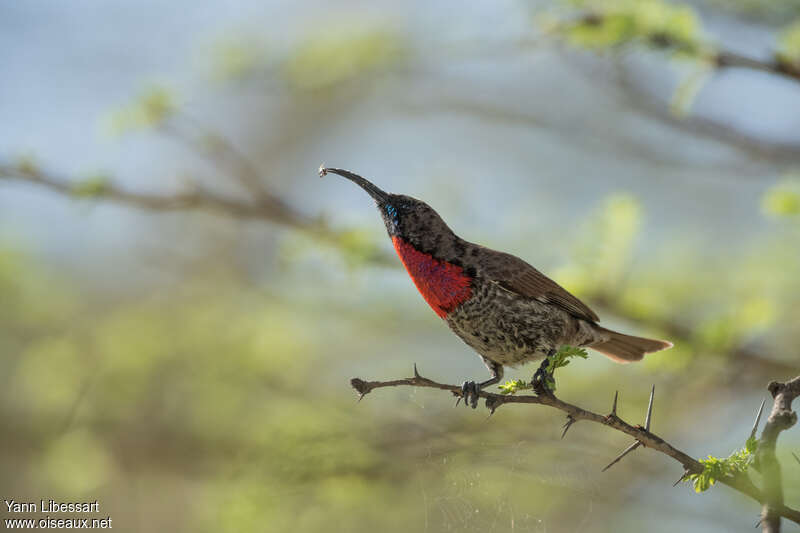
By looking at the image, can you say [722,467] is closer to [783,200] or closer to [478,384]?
[478,384]

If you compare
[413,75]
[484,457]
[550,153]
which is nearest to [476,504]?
[484,457]

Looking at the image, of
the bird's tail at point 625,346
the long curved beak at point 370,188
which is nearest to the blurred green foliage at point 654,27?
the bird's tail at point 625,346

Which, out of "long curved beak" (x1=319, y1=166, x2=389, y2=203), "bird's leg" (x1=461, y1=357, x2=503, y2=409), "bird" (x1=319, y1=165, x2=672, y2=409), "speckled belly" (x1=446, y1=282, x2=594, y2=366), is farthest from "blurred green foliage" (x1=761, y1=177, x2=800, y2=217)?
"long curved beak" (x1=319, y1=166, x2=389, y2=203)

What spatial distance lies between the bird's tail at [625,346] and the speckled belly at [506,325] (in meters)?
0.51

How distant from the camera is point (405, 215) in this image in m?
3.13

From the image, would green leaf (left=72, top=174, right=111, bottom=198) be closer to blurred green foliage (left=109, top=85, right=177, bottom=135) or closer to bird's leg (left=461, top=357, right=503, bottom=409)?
blurred green foliage (left=109, top=85, right=177, bottom=135)

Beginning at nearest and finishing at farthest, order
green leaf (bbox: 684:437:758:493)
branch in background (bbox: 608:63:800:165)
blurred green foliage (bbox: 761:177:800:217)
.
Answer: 1. green leaf (bbox: 684:437:758:493)
2. blurred green foliage (bbox: 761:177:800:217)
3. branch in background (bbox: 608:63:800:165)

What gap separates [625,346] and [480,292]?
995 millimetres

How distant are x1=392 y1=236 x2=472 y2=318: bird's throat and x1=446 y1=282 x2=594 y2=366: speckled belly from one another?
→ 0.05 m

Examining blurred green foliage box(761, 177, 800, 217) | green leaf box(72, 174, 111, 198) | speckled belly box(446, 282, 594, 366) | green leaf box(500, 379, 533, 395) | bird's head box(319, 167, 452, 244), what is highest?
green leaf box(72, 174, 111, 198)

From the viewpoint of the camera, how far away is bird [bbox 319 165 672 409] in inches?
123

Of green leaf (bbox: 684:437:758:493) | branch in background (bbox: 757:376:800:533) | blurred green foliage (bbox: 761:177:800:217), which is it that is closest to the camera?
branch in background (bbox: 757:376:800:533)

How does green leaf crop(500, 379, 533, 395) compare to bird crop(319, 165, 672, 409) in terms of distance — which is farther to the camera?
bird crop(319, 165, 672, 409)

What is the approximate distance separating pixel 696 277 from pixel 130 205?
4.30 metres
